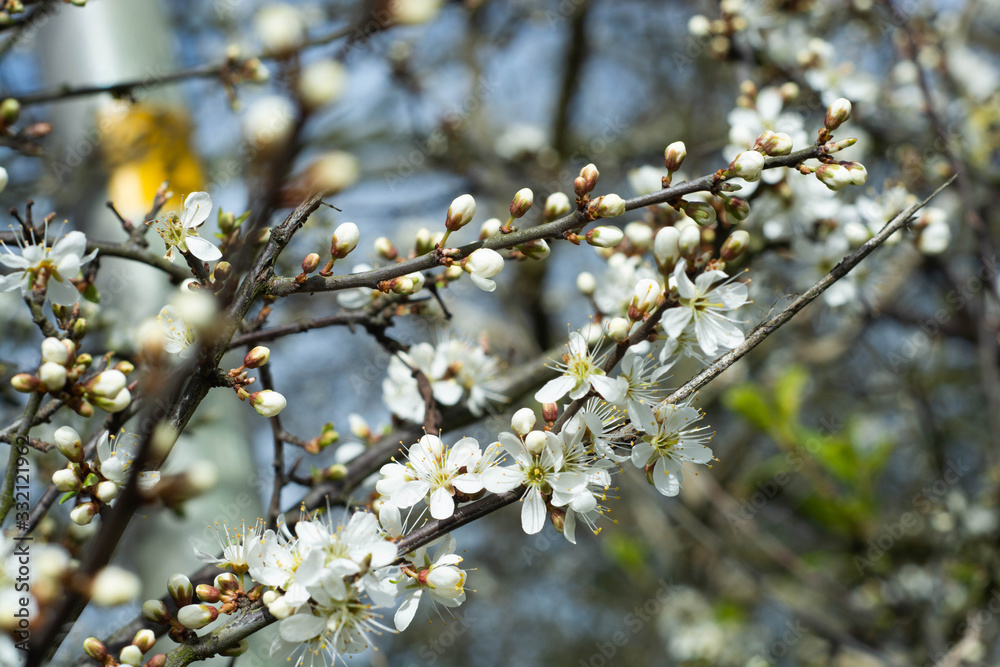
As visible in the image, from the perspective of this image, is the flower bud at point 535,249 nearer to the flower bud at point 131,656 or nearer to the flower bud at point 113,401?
the flower bud at point 113,401

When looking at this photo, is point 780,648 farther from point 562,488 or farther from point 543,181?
point 562,488

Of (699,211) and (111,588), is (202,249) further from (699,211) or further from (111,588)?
(699,211)

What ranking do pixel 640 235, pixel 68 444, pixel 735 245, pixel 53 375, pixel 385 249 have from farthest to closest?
pixel 640 235, pixel 385 249, pixel 735 245, pixel 68 444, pixel 53 375

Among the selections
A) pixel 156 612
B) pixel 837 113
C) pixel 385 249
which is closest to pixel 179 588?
pixel 156 612

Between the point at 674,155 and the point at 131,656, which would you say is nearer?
the point at 131,656

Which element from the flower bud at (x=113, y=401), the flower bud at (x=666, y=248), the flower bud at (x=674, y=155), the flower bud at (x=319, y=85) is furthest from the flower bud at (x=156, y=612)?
the flower bud at (x=674, y=155)

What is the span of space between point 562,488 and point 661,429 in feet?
0.69

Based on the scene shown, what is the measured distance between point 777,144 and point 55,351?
1.23 meters

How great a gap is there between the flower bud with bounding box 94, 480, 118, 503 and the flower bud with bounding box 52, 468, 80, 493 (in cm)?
3

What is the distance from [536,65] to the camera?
615 cm

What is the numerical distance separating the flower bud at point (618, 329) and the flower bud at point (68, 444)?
0.89 m

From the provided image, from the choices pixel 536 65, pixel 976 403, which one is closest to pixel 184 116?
pixel 536 65

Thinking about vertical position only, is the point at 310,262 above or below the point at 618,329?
above

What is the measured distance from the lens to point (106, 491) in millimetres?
1047
